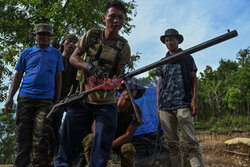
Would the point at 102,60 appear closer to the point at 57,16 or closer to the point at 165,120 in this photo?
the point at 165,120

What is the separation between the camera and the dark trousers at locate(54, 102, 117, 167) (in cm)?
218

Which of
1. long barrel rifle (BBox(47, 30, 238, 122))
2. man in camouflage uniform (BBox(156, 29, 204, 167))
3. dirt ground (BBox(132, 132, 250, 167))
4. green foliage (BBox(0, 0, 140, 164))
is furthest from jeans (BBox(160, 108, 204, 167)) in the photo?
green foliage (BBox(0, 0, 140, 164))

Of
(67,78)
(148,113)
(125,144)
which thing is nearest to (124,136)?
(125,144)

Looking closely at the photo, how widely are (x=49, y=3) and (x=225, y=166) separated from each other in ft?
36.4

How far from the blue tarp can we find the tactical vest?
493cm

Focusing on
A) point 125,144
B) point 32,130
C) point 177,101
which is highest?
point 177,101

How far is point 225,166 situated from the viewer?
263 inches

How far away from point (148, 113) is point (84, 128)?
214 inches

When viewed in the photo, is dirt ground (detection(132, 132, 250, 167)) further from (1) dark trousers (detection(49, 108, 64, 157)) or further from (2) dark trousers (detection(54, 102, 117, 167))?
(2) dark trousers (detection(54, 102, 117, 167))

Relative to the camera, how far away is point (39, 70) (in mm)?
3285

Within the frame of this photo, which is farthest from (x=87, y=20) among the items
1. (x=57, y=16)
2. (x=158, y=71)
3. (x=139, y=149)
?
(x=158, y=71)

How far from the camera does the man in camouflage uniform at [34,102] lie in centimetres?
308

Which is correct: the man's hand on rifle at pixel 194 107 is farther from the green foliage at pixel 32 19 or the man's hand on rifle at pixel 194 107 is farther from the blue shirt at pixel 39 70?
the green foliage at pixel 32 19

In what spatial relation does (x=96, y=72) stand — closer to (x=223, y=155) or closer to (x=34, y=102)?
(x=34, y=102)
